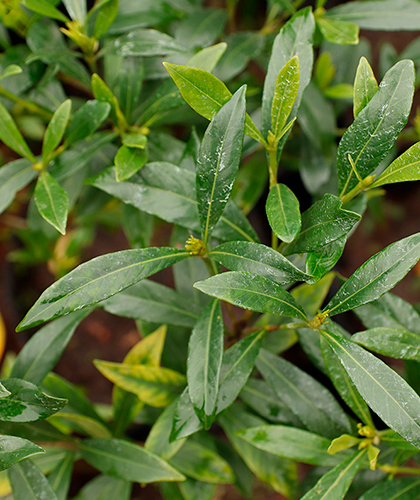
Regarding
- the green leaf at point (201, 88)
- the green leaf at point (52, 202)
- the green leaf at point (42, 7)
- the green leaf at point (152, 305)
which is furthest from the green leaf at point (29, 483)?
the green leaf at point (42, 7)

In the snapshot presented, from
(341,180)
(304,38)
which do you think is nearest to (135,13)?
(304,38)

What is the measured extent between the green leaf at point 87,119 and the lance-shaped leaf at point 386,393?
1.66 ft

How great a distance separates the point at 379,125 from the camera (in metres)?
0.50

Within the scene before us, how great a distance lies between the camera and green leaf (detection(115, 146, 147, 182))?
0.60 m

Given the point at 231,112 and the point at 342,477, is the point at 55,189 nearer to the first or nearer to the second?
the point at 231,112

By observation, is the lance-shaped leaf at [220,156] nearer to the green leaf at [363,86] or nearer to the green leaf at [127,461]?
the green leaf at [363,86]

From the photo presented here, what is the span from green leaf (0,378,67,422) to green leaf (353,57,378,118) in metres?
0.55

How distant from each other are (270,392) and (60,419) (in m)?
0.42

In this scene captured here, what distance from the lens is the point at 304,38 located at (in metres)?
0.59

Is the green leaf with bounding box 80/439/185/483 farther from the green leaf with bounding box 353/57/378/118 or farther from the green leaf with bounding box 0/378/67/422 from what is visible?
the green leaf with bounding box 353/57/378/118

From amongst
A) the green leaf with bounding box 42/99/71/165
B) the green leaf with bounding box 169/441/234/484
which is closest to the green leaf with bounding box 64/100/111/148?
the green leaf with bounding box 42/99/71/165

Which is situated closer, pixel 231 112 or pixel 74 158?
pixel 231 112

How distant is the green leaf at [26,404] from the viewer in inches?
22.0

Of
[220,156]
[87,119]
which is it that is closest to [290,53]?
[220,156]
